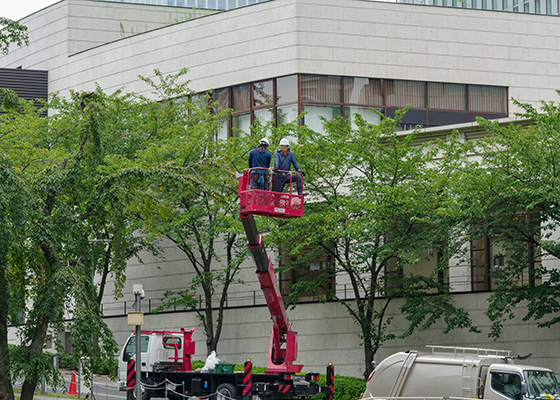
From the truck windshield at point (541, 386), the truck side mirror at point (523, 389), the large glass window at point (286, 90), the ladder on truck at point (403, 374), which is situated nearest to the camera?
the truck side mirror at point (523, 389)

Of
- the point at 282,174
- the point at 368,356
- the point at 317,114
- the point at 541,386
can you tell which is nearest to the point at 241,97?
the point at 317,114

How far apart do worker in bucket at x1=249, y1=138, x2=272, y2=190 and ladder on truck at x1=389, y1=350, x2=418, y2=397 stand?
4875mm

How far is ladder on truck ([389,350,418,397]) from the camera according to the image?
736 inches

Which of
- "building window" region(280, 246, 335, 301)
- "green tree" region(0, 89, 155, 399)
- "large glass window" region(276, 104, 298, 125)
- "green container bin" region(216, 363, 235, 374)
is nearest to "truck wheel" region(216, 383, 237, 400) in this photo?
"green container bin" region(216, 363, 235, 374)

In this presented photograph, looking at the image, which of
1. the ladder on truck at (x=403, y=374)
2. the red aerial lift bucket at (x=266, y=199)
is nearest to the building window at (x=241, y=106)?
the red aerial lift bucket at (x=266, y=199)

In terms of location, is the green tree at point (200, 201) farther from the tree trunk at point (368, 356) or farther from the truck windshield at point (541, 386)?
the truck windshield at point (541, 386)

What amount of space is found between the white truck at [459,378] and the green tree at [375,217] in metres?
7.98

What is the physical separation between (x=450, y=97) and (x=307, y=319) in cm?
1314

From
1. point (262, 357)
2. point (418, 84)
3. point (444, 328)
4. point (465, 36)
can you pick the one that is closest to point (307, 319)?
point (262, 357)

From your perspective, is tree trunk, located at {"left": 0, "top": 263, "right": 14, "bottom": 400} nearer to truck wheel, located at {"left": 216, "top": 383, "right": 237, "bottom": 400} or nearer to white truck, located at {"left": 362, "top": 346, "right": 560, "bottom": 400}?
truck wheel, located at {"left": 216, "top": 383, "right": 237, "bottom": 400}

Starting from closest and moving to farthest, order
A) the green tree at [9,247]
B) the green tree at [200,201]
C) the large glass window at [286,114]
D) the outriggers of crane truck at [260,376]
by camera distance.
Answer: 1. the green tree at [9,247]
2. the outriggers of crane truck at [260,376]
3. the green tree at [200,201]
4. the large glass window at [286,114]

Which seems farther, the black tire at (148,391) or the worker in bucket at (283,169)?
the black tire at (148,391)

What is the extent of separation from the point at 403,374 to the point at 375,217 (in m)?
9.91

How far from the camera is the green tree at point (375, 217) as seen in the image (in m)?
27.7
